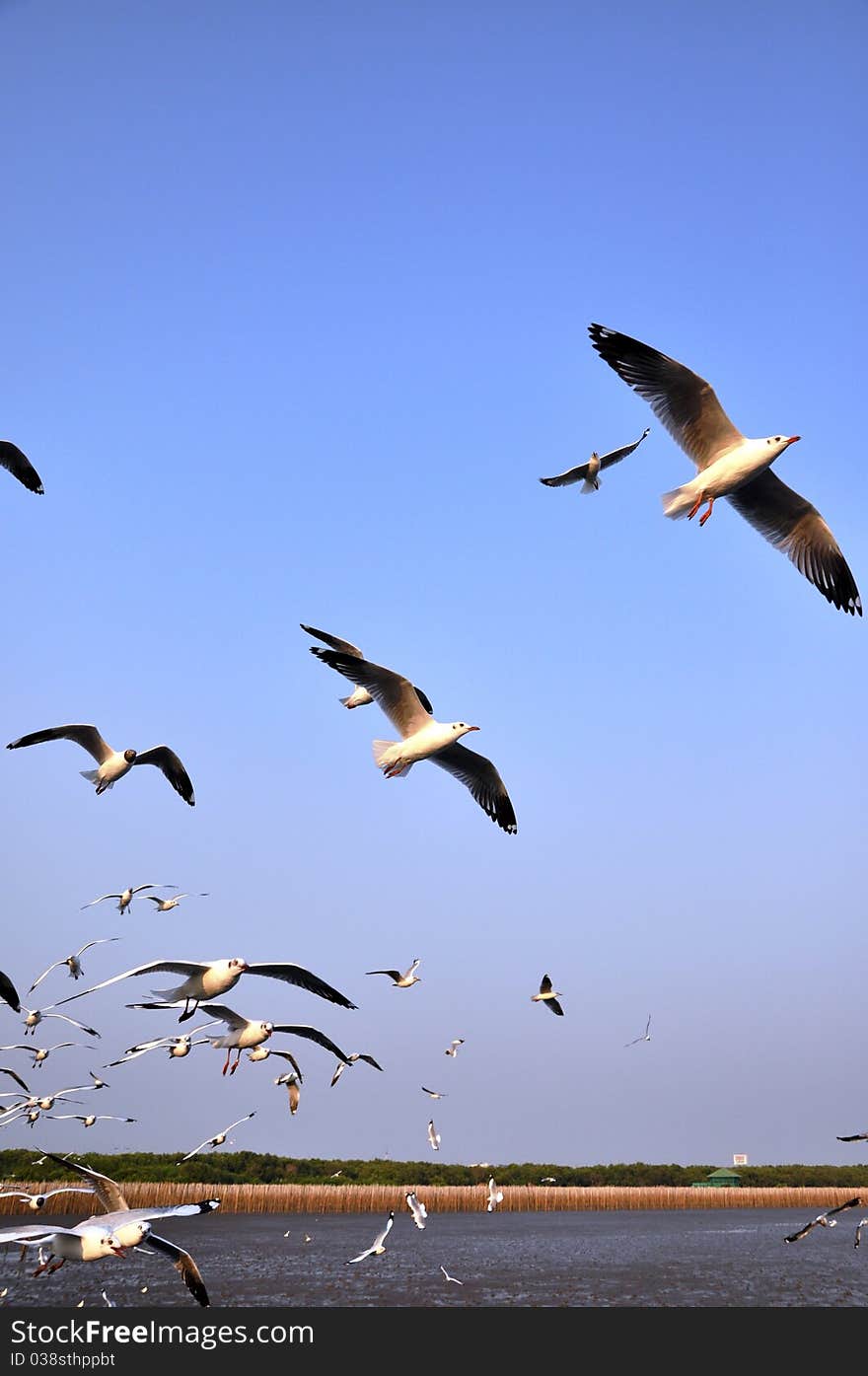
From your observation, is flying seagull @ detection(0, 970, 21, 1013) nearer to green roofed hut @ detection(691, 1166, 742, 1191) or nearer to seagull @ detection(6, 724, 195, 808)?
seagull @ detection(6, 724, 195, 808)

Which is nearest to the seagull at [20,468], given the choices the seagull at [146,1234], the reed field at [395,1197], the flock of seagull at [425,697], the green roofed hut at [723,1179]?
the flock of seagull at [425,697]

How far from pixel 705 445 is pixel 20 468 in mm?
8708

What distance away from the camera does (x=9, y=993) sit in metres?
13.6

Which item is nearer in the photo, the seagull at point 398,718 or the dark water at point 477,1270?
the seagull at point 398,718

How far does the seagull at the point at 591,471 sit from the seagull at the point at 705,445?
14.1 ft

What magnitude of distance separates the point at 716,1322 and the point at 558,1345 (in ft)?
9.92

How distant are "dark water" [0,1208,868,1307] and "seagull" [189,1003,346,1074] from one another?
33.4ft

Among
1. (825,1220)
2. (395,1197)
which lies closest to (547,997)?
(825,1220)

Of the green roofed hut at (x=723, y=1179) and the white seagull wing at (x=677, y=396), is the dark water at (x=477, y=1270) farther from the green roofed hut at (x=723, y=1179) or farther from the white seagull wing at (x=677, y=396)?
the green roofed hut at (x=723, y=1179)

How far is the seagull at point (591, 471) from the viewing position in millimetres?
18562

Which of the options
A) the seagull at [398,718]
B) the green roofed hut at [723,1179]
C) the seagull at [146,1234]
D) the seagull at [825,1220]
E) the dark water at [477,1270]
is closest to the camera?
the seagull at [146,1234]

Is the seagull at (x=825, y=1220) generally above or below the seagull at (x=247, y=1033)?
below

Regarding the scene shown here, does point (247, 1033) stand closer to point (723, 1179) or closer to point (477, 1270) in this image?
point (477, 1270)

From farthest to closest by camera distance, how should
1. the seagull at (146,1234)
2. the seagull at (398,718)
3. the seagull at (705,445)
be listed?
the seagull at (398,718)
the seagull at (705,445)
the seagull at (146,1234)
